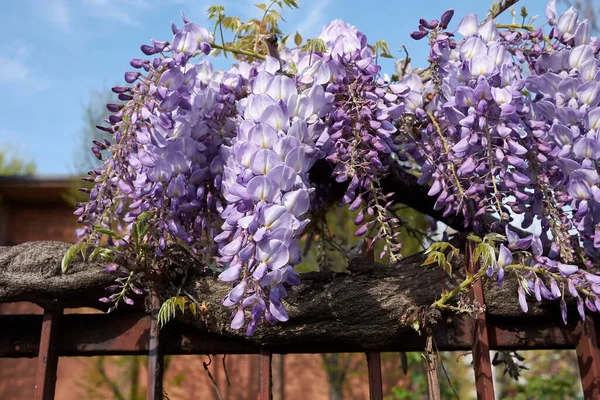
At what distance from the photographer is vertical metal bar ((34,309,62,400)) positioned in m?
1.31

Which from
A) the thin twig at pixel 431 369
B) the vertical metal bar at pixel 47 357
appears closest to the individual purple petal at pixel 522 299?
the thin twig at pixel 431 369

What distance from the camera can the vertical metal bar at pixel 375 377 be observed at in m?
1.32

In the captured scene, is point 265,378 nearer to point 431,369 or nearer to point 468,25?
point 431,369

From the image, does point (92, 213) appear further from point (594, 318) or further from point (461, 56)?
point (594, 318)

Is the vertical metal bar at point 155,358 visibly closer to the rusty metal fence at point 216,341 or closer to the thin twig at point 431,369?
the rusty metal fence at point 216,341

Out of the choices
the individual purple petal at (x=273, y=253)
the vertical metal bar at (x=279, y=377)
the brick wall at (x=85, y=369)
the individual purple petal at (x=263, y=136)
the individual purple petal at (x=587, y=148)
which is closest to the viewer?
the individual purple petal at (x=273, y=253)

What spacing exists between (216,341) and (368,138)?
2.01 ft

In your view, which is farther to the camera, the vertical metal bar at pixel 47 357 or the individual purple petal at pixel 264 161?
the vertical metal bar at pixel 47 357

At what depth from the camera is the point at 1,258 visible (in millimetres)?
1247

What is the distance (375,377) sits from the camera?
133cm

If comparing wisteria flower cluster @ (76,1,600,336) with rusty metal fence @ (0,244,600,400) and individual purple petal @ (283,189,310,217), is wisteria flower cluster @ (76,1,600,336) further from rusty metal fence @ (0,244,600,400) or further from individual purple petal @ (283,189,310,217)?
rusty metal fence @ (0,244,600,400)

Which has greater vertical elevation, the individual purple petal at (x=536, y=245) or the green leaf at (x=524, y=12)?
the green leaf at (x=524, y=12)

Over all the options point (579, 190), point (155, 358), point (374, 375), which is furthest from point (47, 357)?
point (579, 190)

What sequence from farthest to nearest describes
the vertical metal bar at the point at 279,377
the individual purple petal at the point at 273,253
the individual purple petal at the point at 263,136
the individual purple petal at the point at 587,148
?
the vertical metal bar at the point at 279,377 → the individual purple petal at the point at 587,148 → the individual purple petal at the point at 263,136 → the individual purple petal at the point at 273,253
